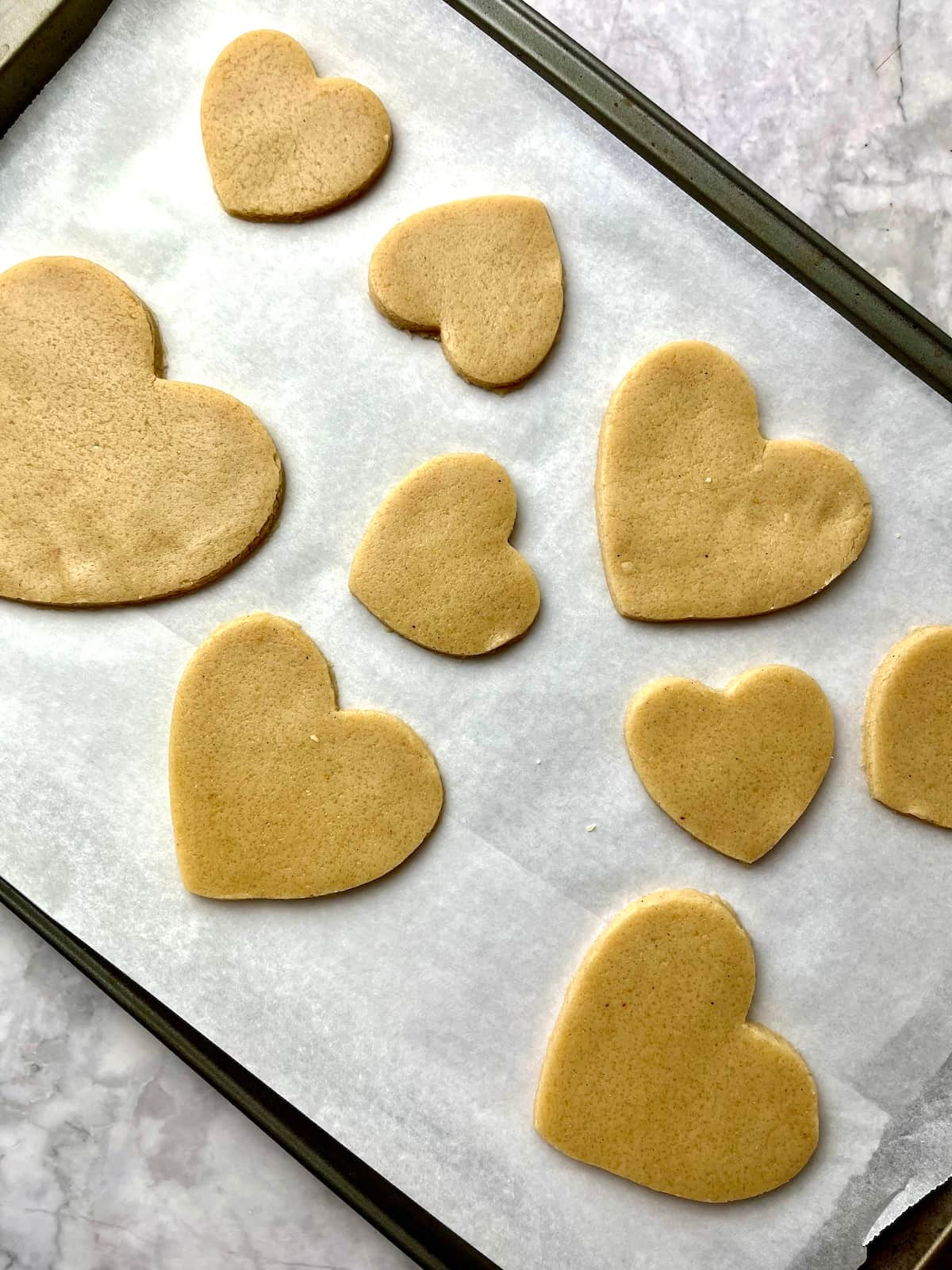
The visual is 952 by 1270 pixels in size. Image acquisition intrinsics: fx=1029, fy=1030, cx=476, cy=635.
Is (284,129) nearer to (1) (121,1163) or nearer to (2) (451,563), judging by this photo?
(2) (451,563)

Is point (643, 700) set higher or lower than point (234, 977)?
higher

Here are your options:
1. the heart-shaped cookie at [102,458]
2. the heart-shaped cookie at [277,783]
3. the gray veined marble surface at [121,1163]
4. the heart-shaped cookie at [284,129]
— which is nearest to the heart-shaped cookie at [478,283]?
the heart-shaped cookie at [284,129]

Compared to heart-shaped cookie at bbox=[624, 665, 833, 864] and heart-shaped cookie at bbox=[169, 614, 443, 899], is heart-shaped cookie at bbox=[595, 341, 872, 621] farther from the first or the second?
heart-shaped cookie at bbox=[169, 614, 443, 899]

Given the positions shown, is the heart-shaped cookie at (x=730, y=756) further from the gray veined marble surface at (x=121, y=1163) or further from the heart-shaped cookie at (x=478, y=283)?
the gray veined marble surface at (x=121, y=1163)

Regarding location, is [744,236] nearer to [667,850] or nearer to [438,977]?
[667,850]

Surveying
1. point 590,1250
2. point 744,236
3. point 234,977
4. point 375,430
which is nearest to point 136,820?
point 234,977
